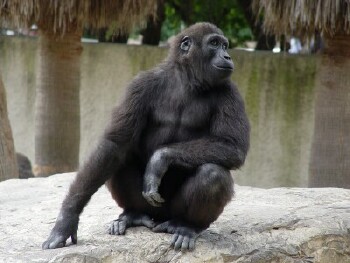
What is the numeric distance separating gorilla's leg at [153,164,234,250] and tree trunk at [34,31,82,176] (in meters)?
4.90

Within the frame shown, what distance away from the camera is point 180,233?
489 centimetres

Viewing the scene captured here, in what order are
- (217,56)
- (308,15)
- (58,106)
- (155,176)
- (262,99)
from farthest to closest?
(262,99) → (58,106) → (308,15) → (217,56) → (155,176)

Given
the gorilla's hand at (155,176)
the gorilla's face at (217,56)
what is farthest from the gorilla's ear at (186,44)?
the gorilla's hand at (155,176)

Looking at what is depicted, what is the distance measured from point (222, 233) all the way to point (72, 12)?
15.4 feet

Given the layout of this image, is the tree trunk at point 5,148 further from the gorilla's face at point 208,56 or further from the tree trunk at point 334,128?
the tree trunk at point 334,128

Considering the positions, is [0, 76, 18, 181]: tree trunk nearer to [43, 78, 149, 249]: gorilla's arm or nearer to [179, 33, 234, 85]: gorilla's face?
[43, 78, 149, 249]: gorilla's arm

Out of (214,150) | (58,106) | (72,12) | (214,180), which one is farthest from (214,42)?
(58,106)

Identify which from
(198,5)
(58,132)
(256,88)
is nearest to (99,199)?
(58,132)

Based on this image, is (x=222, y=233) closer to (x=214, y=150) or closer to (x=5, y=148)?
(x=214, y=150)

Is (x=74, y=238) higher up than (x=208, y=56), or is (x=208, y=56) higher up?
(x=208, y=56)

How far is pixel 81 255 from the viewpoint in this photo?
4602 millimetres

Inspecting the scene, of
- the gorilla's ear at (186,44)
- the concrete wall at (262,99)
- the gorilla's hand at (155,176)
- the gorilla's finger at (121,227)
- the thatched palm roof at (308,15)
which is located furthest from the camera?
the concrete wall at (262,99)

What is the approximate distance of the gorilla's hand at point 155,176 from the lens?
470cm

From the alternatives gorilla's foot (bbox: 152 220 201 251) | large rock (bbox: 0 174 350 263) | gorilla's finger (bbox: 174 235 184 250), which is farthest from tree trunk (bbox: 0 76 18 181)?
gorilla's finger (bbox: 174 235 184 250)
